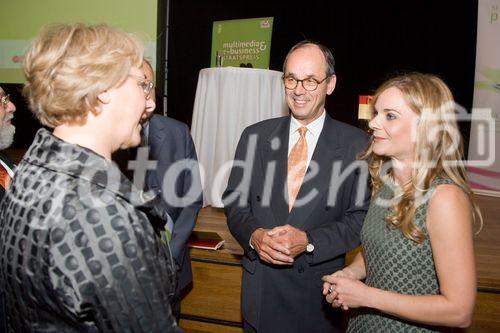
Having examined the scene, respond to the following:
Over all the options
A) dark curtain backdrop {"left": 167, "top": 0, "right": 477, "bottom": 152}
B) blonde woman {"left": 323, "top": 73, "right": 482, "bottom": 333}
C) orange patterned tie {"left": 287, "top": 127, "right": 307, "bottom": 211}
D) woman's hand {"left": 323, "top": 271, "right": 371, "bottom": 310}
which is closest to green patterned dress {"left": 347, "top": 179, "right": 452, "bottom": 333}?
blonde woman {"left": 323, "top": 73, "right": 482, "bottom": 333}

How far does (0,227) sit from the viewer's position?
0.93 m

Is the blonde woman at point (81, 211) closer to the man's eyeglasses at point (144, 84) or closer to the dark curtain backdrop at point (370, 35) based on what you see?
the man's eyeglasses at point (144, 84)

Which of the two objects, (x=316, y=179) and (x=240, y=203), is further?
(x=240, y=203)

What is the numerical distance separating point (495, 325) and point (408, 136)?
147 cm

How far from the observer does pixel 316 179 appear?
1.79 m

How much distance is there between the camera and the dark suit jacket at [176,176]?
198 centimetres

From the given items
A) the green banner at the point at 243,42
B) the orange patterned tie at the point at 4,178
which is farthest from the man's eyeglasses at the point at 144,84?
the green banner at the point at 243,42

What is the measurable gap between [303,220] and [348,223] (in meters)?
0.18

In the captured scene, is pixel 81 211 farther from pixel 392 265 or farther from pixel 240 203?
pixel 240 203

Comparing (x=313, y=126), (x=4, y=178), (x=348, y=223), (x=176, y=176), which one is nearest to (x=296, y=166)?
(x=313, y=126)

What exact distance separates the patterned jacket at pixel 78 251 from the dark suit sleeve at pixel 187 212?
107 centimetres

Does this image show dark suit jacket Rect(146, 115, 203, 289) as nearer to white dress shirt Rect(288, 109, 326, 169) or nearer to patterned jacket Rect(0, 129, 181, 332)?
white dress shirt Rect(288, 109, 326, 169)

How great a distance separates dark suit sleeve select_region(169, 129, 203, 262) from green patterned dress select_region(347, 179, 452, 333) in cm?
82

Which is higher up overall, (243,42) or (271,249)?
(243,42)
